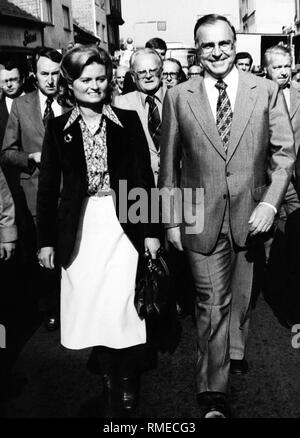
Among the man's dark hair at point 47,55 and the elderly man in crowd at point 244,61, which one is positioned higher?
the elderly man in crowd at point 244,61

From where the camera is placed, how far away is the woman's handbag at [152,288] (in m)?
3.26

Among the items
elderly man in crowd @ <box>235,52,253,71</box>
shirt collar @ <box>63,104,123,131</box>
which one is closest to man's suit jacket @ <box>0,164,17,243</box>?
shirt collar @ <box>63,104,123,131</box>

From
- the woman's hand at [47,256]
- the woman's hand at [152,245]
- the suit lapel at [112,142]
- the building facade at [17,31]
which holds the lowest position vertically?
the woman's hand at [47,256]

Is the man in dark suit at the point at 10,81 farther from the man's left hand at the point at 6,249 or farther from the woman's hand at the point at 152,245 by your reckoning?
the woman's hand at the point at 152,245

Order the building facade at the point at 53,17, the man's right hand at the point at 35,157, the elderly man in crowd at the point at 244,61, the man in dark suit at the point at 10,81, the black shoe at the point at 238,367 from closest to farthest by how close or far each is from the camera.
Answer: the black shoe at the point at 238,367
the man's right hand at the point at 35,157
the man in dark suit at the point at 10,81
the elderly man in crowd at the point at 244,61
the building facade at the point at 53,17

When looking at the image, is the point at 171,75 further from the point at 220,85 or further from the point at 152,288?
the point at 152,288

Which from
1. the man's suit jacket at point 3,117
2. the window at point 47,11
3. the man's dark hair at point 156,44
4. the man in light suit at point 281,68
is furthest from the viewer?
the window at point 47,11

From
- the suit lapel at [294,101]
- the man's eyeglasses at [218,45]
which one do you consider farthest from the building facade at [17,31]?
the man's eyeglasses at [218,45]

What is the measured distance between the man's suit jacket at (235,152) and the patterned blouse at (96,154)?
366 millimetres

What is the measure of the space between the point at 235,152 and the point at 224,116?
215 millimetres

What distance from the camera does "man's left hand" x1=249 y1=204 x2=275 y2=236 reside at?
304 cm

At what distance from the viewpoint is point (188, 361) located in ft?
12.7

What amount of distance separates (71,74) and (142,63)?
200 cm
